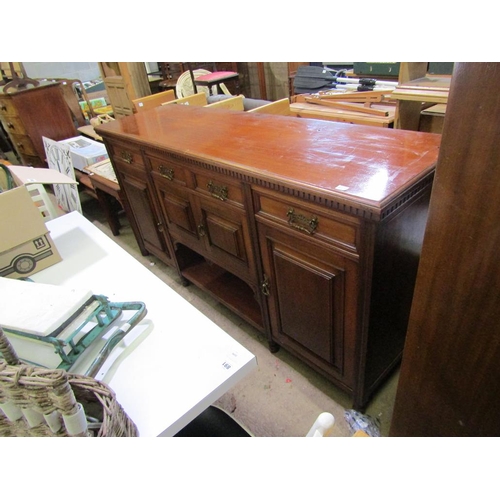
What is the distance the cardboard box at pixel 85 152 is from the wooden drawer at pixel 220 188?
171 centimetres

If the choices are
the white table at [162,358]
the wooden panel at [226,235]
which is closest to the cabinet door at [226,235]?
the wooden panel at [226,235]

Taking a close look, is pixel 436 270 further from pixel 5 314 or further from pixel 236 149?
pixel 5 314

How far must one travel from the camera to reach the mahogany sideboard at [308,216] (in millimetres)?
902

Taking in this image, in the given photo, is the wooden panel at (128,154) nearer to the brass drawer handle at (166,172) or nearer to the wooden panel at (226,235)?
the brass drawer handle at (166,172)

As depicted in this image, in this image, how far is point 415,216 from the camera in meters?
0.97

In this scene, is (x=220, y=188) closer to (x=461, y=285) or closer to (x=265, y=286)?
(x=265, y=286)

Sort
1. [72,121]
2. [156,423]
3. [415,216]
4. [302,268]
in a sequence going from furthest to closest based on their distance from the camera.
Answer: [72,121] < [302,268] < [415,216] < [156,423]

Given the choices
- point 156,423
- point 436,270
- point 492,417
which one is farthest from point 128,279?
point 492,417

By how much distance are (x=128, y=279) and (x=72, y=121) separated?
115 inches

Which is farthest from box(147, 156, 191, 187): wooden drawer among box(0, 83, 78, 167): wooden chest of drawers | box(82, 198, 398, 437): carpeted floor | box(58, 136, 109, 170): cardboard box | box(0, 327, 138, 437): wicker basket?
box(0, 83, 78, 167): wooden chest of drawers

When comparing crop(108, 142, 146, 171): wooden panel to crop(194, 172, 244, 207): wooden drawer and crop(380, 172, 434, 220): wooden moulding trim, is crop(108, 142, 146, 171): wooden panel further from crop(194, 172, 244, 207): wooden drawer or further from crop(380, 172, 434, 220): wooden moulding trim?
crop(380, 172, 434, 220): wooden moulding trim

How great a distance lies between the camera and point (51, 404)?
484 mm

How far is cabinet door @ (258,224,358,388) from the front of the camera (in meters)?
1.02

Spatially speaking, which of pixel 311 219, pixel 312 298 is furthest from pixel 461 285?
pixel 312 298
